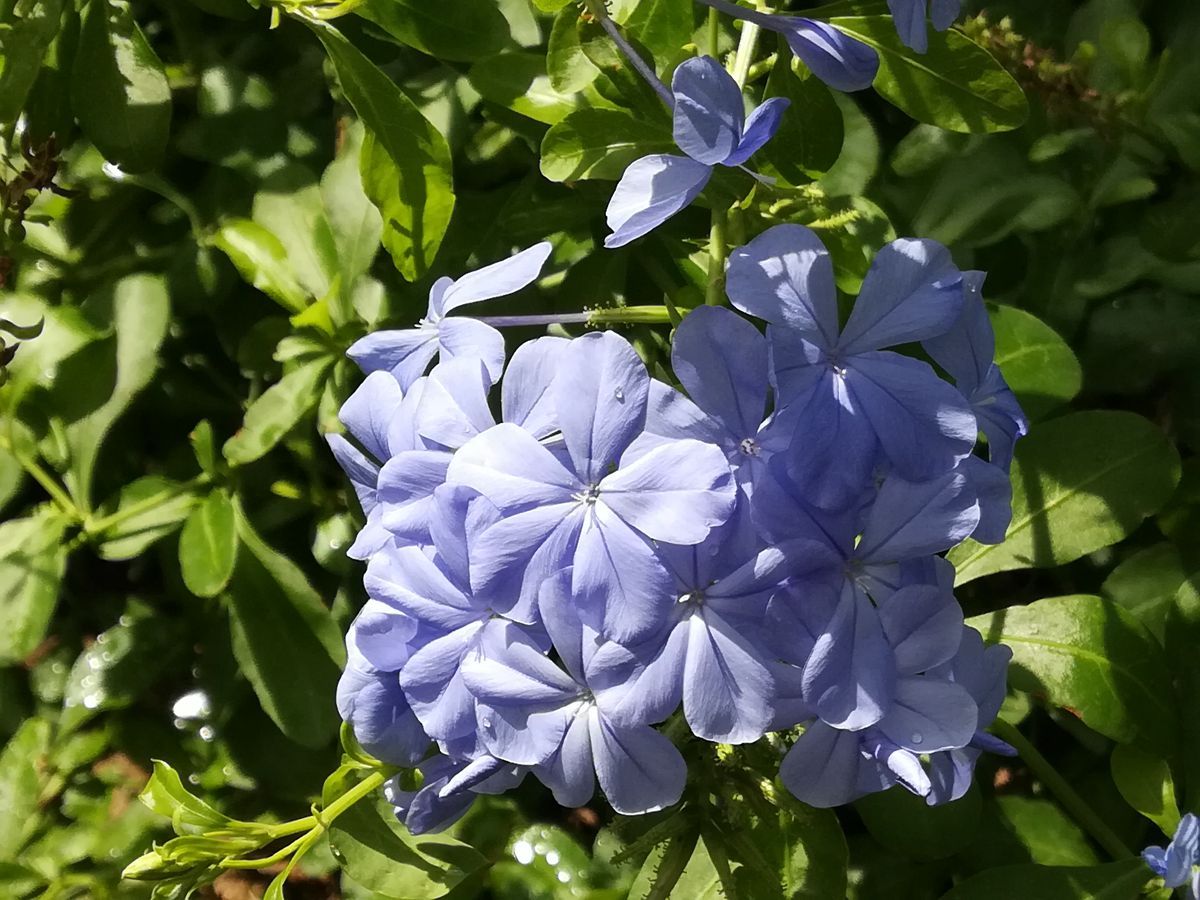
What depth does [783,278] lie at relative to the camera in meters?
0.73

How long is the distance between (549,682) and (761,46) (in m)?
0.73

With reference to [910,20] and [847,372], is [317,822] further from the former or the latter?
[910,20]

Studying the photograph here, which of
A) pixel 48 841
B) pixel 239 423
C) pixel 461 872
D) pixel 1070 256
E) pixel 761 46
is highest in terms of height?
pixel 761 46

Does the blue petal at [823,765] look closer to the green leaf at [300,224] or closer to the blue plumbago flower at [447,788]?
the blue plumbago flower at [447,788]

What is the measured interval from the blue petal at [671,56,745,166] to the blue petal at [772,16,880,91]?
80 millimetres

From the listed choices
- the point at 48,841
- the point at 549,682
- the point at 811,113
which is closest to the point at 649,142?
the point at 811,113

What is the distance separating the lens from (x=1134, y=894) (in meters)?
1.05

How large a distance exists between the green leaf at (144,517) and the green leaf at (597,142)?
Result: 677 mm

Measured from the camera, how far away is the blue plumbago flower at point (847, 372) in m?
Answer: 0.72

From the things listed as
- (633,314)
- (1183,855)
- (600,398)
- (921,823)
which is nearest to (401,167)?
(633,314)

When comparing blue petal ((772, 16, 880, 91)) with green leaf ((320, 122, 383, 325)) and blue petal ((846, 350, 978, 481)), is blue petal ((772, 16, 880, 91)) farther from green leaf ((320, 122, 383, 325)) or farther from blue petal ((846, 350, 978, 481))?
green leaf ((320, 122, 383, 325))

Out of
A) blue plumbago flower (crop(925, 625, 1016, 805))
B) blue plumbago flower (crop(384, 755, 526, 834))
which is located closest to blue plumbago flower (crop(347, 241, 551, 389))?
blue plumbago flower (crop(384, 755, 526, 834))

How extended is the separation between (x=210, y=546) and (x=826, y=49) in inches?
35.0

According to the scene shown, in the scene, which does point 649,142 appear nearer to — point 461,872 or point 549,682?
point 549,682
